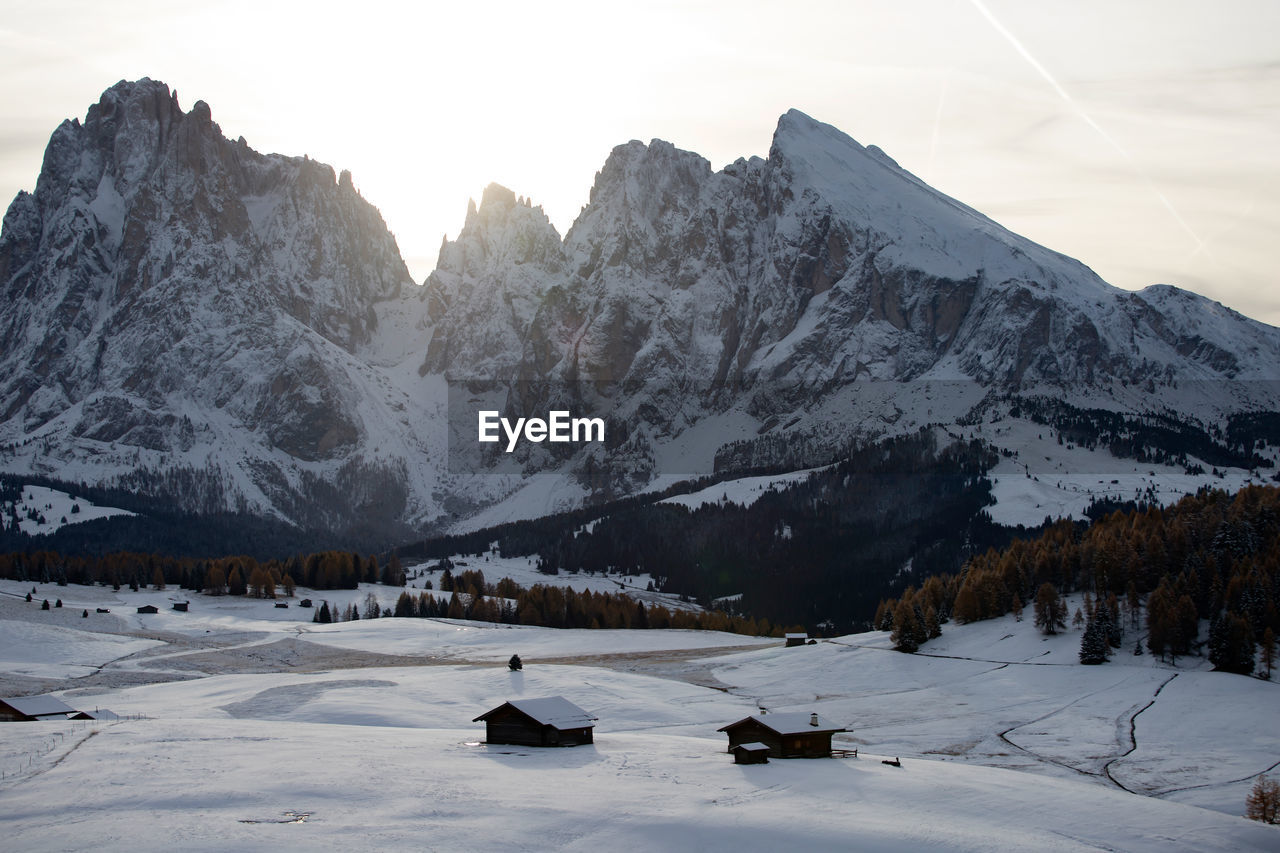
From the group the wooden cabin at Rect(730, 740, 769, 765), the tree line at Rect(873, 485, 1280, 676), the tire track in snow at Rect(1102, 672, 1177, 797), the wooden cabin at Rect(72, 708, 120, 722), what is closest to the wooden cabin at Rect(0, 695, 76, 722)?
the wooden cabin at Rect(72, 708, 120, 722)

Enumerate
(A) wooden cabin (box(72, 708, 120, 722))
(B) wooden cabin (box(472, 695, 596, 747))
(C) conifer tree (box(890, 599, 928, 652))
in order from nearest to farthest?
1. (B) wooden cabin (box(472, 695, 596, 747))
2. (A) wooden cabin (box(72, 708, 120, 722))
3. (C) conifer tree (box(890, 599, 928, 652))

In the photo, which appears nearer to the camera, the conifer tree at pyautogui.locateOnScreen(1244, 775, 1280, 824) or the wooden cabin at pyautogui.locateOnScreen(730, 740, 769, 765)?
the conifer tree at pyautogui.locateOnScreen(1244, 775, 1280, 824)

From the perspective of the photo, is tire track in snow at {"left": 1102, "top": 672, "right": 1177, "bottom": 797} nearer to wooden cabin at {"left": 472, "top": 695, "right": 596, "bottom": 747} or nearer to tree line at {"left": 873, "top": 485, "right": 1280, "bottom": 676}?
tree line at {"left": 873, "top": 485, "right": 1280, "bottom": 676}

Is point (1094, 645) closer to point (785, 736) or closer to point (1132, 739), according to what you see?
point (1132, 739)

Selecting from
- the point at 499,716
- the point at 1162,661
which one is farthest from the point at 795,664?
the point at 499,716

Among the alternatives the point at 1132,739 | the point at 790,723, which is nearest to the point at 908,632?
the point at 1132,739

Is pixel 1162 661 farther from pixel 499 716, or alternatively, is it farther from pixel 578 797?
pixel 578 797

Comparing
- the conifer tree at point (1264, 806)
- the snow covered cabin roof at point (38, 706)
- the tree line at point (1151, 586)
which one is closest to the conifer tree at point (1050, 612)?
the tree line at point (1151, 586)
